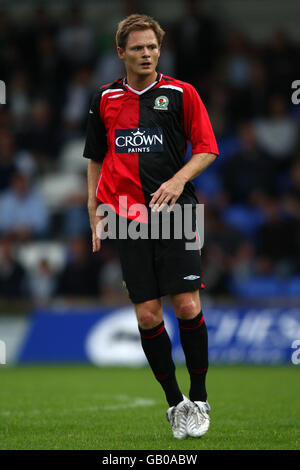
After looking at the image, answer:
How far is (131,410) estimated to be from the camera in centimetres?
643

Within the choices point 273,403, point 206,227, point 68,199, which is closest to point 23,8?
point 68,199

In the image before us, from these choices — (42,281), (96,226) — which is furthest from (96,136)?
(42,281)

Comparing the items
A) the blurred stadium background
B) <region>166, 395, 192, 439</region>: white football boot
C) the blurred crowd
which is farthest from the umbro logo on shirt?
the blurred crowd

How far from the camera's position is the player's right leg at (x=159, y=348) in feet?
16.5

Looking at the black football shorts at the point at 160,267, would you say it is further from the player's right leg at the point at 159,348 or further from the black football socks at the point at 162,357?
the black football socks at the point at 162,357

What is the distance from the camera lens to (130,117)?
5.10 metres

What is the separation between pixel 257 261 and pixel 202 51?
4.55 m

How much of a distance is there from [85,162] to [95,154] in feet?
32.7

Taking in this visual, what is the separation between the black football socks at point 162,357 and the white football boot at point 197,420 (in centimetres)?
15

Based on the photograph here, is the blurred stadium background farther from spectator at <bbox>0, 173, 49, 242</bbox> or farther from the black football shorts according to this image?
the black football shorts

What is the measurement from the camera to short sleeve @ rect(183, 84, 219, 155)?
5027 millimetres

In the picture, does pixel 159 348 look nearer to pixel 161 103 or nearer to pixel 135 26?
pixel 161 103

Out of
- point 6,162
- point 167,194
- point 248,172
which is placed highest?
point 167,194

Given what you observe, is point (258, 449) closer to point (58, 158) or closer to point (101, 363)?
point (101, 363)
